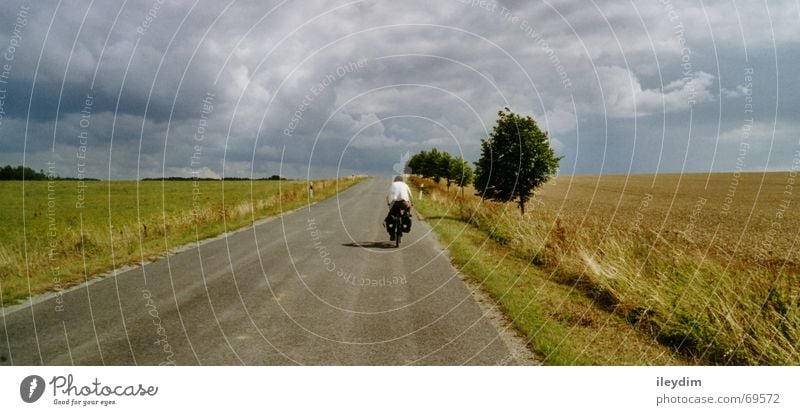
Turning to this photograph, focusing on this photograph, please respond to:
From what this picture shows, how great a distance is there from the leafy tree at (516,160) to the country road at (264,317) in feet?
36.8

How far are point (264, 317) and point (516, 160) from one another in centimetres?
1685

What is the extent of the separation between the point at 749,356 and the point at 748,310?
923 millimetres

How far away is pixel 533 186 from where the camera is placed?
2188cm

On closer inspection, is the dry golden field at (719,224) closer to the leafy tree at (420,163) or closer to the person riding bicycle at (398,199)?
the person riding bicycle at (398,199)

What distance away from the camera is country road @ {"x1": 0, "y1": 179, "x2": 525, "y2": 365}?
17.0ft

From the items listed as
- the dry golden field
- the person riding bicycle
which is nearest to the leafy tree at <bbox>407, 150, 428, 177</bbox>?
the dry golden field

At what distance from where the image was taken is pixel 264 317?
6.62 meters

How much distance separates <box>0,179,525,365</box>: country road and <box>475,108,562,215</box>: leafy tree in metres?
11.2

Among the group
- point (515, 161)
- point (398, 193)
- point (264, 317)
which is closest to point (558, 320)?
point (264, 317)

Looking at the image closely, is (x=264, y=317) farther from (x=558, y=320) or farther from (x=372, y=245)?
(x=372, y=245)

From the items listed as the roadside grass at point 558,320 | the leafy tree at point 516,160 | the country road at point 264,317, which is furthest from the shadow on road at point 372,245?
the leafy tree at point 516,160

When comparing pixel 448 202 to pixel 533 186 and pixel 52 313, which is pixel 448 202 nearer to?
pixel 533 186

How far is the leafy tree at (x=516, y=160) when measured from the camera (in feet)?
69.6
